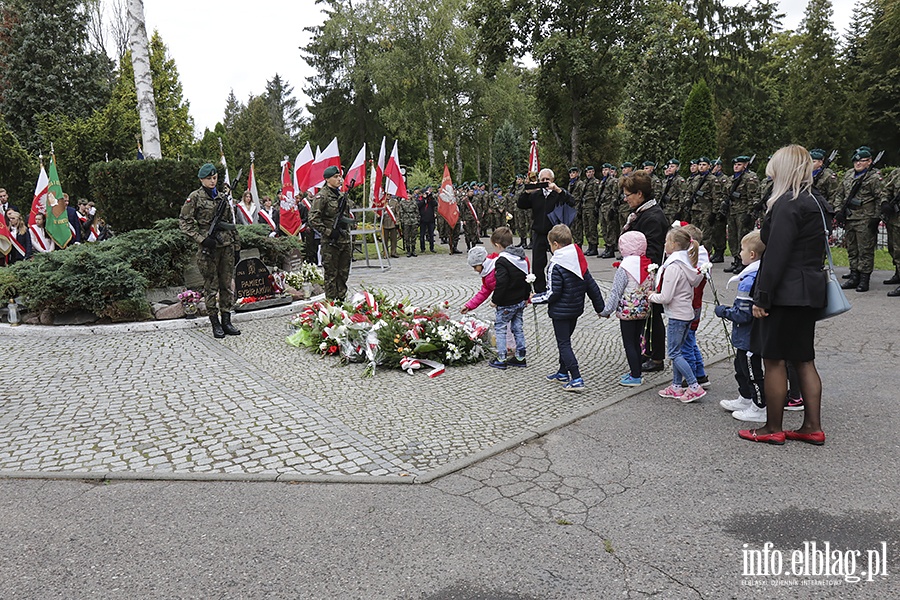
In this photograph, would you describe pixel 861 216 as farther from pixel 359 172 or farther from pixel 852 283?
pixel 359 172

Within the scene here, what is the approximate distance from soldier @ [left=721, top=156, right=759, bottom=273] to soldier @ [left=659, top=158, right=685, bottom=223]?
134 cm

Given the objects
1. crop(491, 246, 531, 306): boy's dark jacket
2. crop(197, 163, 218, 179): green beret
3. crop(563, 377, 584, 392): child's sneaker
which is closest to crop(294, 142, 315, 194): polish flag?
crop(197, 163, 218, 179): green beret

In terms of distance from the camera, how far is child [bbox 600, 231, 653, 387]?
5988 mm

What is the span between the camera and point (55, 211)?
1202 cm

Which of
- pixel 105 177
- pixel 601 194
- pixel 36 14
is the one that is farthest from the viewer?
pixel 36 14

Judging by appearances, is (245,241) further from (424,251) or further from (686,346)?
(424,251)

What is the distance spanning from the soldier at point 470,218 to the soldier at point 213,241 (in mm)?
12210

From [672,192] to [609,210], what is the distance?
5.45ft

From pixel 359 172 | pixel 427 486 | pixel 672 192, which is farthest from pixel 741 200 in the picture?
pixel 427 486

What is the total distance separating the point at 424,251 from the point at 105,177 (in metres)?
12.1

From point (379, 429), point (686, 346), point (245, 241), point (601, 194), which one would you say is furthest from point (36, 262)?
point (601, 194)

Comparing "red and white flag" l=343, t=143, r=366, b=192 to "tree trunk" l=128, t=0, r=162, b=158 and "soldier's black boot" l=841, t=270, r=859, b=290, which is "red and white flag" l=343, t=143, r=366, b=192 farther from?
"soldier's black boot" l=841, t=270, r=859, b=290

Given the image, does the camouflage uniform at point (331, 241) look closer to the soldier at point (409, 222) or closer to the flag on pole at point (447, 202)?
the flag on pole at point (447, 202)

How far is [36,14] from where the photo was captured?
109 feet
